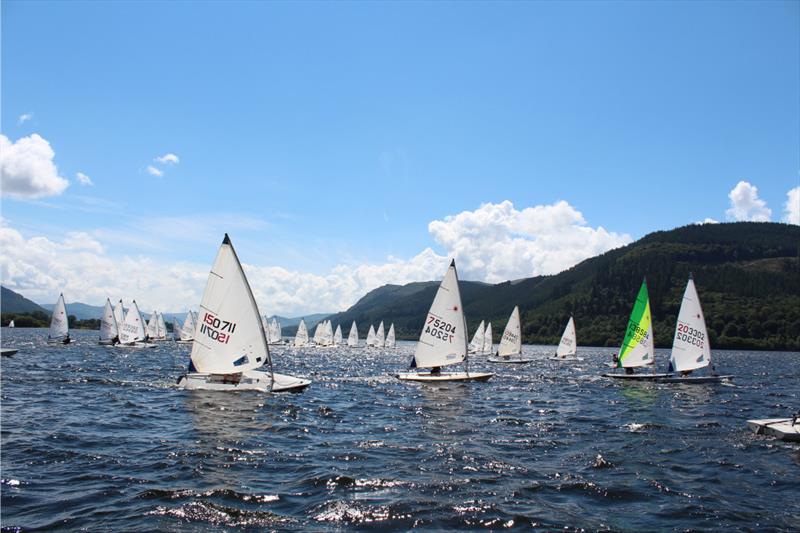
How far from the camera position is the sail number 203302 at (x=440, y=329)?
43000mm

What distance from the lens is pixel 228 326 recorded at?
3136 centimetres

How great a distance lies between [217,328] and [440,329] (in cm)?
1804

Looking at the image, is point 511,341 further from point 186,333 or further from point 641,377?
point 186,333

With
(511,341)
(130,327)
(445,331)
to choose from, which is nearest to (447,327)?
(445,331)

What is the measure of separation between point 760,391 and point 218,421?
1683 inches

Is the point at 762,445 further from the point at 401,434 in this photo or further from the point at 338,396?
the point at 338,396

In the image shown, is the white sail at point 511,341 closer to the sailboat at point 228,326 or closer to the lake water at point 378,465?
the lake water at point 378,465

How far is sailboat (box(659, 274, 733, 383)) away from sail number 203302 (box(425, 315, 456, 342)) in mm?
18906

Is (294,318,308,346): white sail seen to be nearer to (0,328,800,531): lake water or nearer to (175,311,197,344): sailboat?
(175,311,197,344): sailboat

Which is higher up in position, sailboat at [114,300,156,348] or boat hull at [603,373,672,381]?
sailboat at [114,300,156,348]

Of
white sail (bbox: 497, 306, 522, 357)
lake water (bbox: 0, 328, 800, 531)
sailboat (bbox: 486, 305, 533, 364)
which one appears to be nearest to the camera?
lake water (bbox: 0, 328, 800, 531)

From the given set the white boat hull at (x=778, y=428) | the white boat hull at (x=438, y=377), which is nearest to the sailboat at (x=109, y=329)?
the white boat hull at (x=438, y=377)

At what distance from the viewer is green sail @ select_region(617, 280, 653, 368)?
47688 millimetres

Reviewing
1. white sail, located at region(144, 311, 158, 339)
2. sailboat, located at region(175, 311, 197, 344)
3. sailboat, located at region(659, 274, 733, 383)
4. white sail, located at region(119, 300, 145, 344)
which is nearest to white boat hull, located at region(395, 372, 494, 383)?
sailboat, located at region(659, 274, 733, 383)
